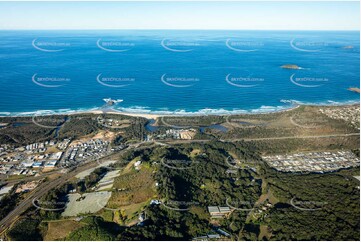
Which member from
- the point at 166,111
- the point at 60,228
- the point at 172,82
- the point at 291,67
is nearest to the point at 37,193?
the point at 60,228

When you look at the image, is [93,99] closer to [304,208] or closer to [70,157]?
[70,157]

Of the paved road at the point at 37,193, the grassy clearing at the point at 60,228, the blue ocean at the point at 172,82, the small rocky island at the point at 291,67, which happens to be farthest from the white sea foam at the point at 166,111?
the small rocky island at the point at 291,67

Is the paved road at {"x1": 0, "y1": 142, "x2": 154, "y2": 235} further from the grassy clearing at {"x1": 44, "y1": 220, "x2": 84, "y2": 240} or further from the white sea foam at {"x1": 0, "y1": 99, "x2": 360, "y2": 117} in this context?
the white sea foam at {"x1": 0, "y1": 99, "x2": 360, "y2": 117}

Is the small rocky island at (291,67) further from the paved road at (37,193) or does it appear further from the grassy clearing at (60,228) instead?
the grassy clearing at (60,228)

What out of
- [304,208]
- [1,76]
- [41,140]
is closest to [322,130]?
[304,208]

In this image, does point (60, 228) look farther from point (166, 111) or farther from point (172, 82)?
point (172, 82)

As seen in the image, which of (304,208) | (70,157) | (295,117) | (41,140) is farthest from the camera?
A: (295,117)

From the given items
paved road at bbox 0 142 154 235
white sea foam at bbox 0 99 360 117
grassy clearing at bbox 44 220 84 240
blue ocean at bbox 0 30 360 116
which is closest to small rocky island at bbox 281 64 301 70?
blue ocean at bbox 0 30 360 116

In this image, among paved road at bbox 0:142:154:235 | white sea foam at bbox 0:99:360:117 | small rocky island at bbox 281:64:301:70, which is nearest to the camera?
paved road at bbox 0:142:154:235

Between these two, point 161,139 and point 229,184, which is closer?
point 229,184

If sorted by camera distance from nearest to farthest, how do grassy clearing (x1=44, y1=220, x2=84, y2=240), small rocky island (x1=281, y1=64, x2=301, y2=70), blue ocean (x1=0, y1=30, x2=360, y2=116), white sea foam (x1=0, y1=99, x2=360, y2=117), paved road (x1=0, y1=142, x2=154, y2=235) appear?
grassy clearing (x1=44, y1=220, x2=84, y2=240), paved road (x1=0, y1=142, x2=154, y2=235), white sea foam (x1=0, y1=99, x2=360, y2=117), blue ocean (x1=0, y1=30, x2=360, y2=116), small rocky island (x1=281, y1=64, x2=301, y2=70)

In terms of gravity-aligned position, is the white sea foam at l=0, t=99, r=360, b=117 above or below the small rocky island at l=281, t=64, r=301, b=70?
below
